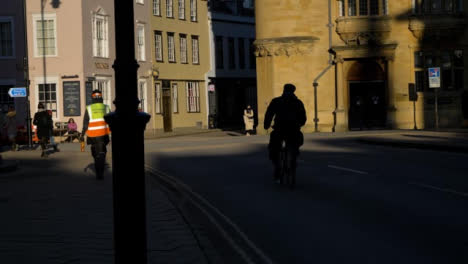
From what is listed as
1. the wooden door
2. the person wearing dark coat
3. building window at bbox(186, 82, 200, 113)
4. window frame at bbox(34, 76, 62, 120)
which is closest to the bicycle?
the person wearing dark coat

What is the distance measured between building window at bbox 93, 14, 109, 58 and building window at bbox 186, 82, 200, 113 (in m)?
12.4

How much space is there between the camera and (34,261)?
307 inches

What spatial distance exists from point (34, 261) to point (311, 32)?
36897mm

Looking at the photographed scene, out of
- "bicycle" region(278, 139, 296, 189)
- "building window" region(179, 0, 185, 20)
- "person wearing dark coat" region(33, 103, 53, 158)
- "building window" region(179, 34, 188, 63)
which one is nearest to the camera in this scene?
"bicycle" region(278, 139, 296, 189)

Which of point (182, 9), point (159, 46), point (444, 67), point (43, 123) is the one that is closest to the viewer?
point (43, 123)

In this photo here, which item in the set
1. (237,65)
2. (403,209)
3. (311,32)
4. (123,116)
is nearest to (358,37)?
(311,32)

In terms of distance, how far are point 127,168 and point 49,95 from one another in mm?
42962

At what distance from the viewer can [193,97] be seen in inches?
2435

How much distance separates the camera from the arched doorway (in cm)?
4369

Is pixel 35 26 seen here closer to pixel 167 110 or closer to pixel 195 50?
pixel 167 110

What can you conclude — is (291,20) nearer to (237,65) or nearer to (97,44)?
(97,44)

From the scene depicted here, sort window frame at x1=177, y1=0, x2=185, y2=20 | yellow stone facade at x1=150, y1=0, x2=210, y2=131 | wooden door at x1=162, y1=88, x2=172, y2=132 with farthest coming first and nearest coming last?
window frame at x1=177, y1=0, x2=185, y2=20
wooden door at x1=162, y1=88, x2=172, y2=132
yellow stone facade at x1=150, y1=0, x2=210, y2=131

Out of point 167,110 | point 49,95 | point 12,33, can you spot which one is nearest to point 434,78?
point 49,95

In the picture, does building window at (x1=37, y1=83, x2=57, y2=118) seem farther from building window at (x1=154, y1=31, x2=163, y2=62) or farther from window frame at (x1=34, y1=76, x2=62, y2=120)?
building window at (x1=154, y1=31, x2=163, y2=62)
